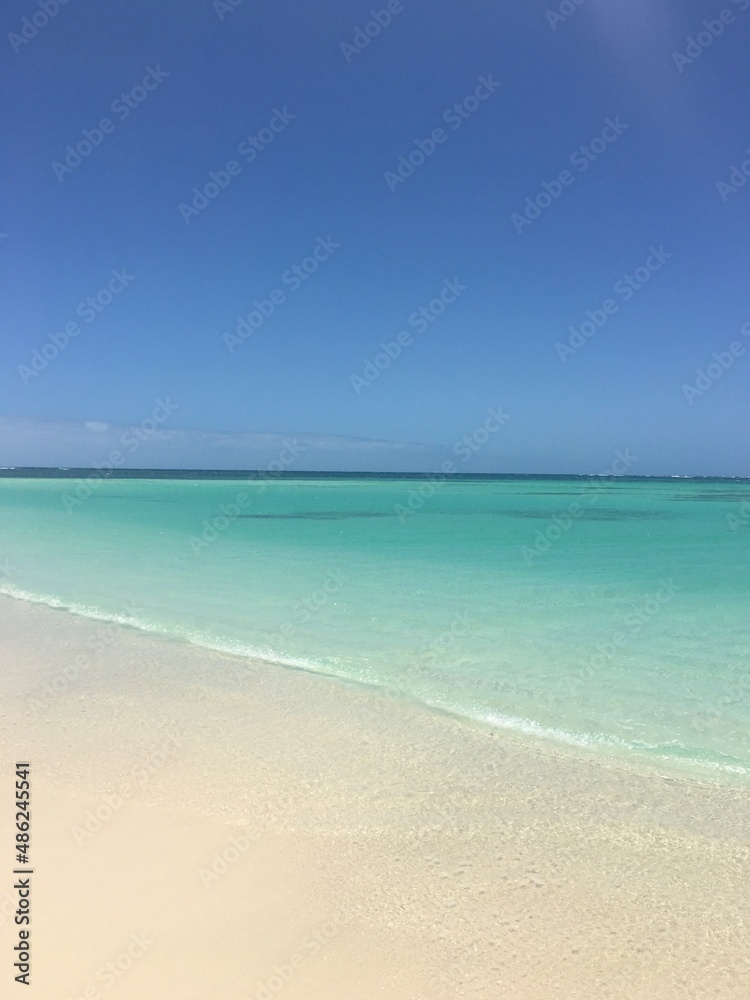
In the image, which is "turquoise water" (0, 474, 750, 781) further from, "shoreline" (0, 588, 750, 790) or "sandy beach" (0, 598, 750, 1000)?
"sandy beach" (0, 598, 750, 1000)

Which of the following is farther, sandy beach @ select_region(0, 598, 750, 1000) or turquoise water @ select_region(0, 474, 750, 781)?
turquoise water @ select_region(0, 474, 750, 781)

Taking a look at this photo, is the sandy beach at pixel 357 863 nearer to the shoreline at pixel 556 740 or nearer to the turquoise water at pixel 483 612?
the shoreline at pixel 556 740

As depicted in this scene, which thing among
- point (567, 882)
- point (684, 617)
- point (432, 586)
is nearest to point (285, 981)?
point (567, 882)

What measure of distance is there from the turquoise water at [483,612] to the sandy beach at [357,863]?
34.8 inches

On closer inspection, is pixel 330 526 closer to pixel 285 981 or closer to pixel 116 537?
pixel 116 537

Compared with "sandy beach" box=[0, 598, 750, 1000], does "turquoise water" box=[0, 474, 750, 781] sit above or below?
above

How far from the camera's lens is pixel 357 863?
3.42 m

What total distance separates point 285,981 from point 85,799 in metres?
1.91

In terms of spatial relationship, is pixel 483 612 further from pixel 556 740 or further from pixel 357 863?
pixel 357 863

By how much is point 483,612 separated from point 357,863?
21.6 feet

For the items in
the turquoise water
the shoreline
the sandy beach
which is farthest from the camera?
the turquoise water

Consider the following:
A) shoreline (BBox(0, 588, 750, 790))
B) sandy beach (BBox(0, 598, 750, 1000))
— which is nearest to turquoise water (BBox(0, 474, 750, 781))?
shoreline (BBox(0, 588, 750, 790))

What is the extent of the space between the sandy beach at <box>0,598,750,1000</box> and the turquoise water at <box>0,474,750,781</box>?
885 millimetres

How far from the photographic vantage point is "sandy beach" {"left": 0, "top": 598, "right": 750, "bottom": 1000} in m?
2.71
